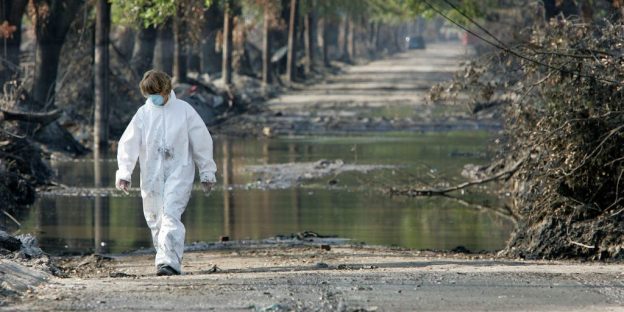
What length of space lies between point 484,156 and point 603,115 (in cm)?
1489

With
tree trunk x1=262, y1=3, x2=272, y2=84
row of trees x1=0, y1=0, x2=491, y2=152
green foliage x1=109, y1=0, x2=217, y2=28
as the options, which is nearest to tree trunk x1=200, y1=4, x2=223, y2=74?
row of trees x1=0, y1=0, x2=491, y2=152

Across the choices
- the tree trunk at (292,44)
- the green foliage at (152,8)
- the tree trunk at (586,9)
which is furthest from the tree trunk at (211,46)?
the tree trunk at (586,9)

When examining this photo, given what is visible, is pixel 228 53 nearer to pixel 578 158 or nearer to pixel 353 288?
pixel 578 158

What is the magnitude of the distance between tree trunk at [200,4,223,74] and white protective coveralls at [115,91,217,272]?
39.8 m

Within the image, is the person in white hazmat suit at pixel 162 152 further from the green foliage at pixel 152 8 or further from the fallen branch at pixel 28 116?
the green foliage at pixel 152 8

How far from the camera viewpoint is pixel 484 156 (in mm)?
28297

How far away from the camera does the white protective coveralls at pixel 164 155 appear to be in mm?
11875

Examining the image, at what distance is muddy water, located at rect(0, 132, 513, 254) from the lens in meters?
16.8

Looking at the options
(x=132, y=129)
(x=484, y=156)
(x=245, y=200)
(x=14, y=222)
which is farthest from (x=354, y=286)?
(x=484, y=156)

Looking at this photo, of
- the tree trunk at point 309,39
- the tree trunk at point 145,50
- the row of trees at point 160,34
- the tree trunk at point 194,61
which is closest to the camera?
the row of trees at point 160,34

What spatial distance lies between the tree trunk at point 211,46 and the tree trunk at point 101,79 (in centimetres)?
2139

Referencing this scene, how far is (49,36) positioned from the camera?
1276 inches

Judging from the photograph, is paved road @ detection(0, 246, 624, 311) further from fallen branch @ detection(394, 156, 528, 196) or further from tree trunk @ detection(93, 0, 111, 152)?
tree trunk @ detection(93, 0, 111, 152)

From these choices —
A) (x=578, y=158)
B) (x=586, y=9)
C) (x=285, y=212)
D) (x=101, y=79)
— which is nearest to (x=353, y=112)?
(x=586, y=9)
